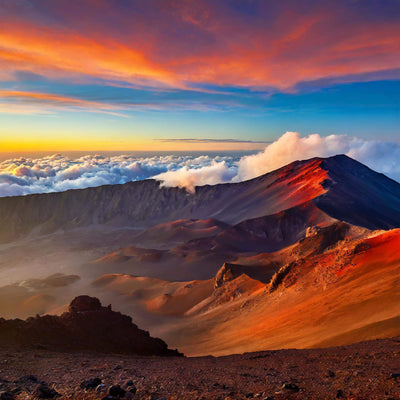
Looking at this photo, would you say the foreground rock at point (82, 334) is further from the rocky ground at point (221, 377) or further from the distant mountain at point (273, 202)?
the distant mountain at point (273, 202)

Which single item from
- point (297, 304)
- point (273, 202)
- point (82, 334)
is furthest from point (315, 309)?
point (273, 202)

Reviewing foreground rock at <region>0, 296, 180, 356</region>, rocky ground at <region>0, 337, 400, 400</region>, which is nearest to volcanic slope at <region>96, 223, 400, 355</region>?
rocky ground at <region>0, 337, 400, 400</region>

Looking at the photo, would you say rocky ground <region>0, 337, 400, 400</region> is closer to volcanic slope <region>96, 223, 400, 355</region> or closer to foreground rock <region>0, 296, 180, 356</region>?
foreground rock <region>0, 296, 180, 356</region>

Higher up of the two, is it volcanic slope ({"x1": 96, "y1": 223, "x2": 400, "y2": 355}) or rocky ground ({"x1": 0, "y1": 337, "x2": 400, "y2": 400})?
rocky ground ({"x1": 0, "y1": 337, "x2": 400, "y2": 400})

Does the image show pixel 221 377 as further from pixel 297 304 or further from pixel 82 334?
pixel 297 304

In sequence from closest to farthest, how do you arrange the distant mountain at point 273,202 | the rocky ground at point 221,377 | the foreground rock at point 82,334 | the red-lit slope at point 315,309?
the rocky ground at point 221,377 → the foreground rock at point 82,334 → the red-lit slope at point 315,309 → the distant mountain at point 273,202

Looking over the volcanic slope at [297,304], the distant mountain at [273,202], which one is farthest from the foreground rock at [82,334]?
the distant mountain at [273,202]

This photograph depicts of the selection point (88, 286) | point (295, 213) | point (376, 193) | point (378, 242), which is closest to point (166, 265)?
point (88, 286)
